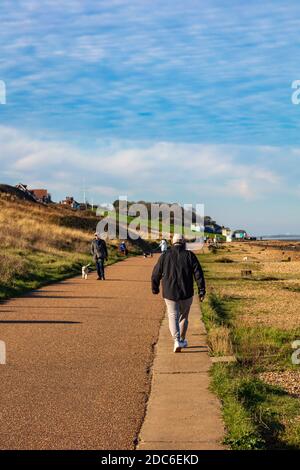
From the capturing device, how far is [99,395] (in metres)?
7.77

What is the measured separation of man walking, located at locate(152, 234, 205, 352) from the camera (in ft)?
34.7

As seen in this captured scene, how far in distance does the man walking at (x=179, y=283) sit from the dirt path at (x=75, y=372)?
0.56 meters

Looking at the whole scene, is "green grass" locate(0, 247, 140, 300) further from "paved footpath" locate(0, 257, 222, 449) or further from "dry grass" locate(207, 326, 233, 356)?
"dry grass" locate(207, 326, 233, 356)

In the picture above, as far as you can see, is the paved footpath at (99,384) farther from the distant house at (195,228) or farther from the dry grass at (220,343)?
the distant house at (195,228)

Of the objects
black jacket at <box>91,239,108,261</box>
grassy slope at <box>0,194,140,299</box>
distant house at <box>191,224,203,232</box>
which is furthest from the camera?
distant house at <box>191,224,203,232</box>

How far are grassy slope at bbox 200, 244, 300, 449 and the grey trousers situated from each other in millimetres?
529

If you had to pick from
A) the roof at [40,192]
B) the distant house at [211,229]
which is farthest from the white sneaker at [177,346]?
the distant house at [211,229]

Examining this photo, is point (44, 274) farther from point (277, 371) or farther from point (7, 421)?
point (7, 421)

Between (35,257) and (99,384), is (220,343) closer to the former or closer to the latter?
(99,384)

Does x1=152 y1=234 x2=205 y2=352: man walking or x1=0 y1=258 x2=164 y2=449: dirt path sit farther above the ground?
x1=152 y1=234 x2=205 y2=352: man walking

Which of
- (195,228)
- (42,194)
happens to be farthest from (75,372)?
(42,194)

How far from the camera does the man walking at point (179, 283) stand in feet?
34.7

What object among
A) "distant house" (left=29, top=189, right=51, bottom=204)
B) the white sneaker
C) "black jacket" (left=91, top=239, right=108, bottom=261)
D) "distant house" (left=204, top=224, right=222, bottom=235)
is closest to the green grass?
"black jacket" (left=91, top=239, right=108, bottom=261)
